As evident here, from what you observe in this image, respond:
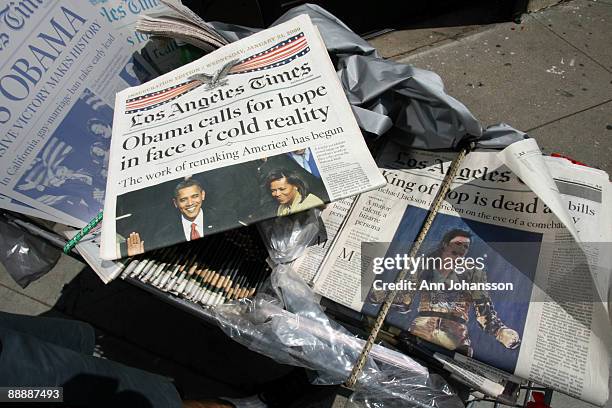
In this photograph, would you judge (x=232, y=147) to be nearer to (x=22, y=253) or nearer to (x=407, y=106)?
(x=407, y=106)

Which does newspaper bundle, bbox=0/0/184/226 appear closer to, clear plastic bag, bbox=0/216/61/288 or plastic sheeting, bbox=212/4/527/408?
clear plastic bag, bbox=0/216/61/288

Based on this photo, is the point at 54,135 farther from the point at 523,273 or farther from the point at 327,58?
the point at 523,273

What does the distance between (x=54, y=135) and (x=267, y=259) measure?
603mm

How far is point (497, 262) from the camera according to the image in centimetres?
88

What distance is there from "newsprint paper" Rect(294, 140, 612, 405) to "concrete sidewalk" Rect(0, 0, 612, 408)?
0.95 metres

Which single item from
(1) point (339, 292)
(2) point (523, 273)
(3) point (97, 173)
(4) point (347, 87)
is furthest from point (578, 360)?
(3) point (97, 173)

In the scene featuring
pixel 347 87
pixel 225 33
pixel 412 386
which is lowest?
pixel 412 386

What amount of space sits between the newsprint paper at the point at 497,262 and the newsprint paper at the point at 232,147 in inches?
8.7

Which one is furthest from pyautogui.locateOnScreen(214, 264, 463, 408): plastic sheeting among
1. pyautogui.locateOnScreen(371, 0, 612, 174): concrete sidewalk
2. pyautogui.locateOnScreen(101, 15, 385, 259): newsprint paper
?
pyautogui.locateOnScreen(371, 0, 612, 174): concrete sidewalk

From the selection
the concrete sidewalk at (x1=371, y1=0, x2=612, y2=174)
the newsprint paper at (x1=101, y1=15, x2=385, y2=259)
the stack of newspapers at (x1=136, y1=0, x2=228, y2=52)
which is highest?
the stack of newspapers at (x1=136, y1=0, x2=228, y2=52)

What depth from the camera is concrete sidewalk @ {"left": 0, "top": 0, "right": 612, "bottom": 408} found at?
5.78ft

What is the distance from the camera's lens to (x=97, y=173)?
44.4 inches

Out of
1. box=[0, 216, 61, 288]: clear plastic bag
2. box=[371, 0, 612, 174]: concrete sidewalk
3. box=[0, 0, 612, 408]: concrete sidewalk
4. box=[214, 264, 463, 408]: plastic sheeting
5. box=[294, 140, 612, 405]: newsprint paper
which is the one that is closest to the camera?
box=[294, 140, 612, 405]: newsprint paper

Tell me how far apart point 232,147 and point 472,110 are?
6.15 feet
